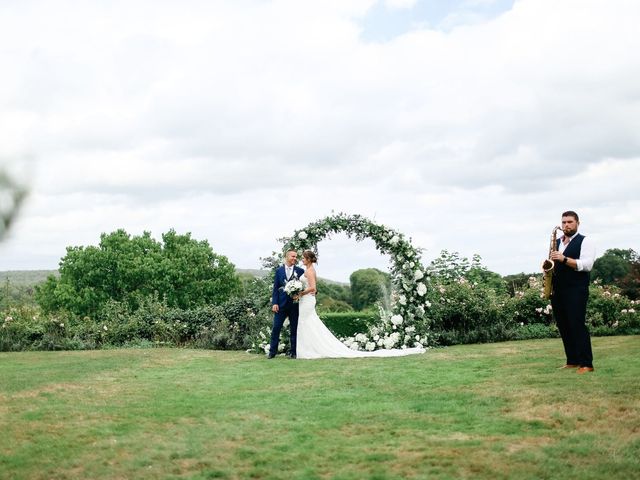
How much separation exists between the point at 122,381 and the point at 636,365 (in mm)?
7479

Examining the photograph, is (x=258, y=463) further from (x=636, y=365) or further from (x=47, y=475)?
(x=636, y=365)

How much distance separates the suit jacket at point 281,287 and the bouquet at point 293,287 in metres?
0.16

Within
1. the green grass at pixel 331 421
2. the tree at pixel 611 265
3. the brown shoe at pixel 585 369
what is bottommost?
the green grass at pixel 331 421

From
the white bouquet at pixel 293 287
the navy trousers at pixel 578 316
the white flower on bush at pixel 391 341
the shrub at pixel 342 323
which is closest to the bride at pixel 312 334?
the white bouquet at pixel 293 287

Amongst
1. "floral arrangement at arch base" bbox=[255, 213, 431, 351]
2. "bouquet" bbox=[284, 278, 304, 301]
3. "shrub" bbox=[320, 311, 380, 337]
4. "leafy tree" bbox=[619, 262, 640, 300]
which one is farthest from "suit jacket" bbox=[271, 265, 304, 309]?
"leafy tree" bbox=[619, 262, 640, 300]

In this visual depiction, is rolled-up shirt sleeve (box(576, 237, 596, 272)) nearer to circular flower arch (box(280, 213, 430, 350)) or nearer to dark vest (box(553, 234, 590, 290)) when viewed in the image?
dark vest (box(553, 234, 590, 290))

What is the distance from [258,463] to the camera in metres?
5.61

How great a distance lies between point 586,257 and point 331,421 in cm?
440

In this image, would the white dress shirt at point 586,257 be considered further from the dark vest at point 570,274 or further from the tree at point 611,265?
the tree at point 611,265

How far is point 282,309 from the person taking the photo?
13906 millimetres

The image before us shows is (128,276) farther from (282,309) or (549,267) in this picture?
(549,267)

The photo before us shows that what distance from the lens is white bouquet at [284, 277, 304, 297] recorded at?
44.8 feet

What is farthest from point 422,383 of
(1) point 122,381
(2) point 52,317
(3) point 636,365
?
(2) point 52,317

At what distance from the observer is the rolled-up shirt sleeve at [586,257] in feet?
30.2
